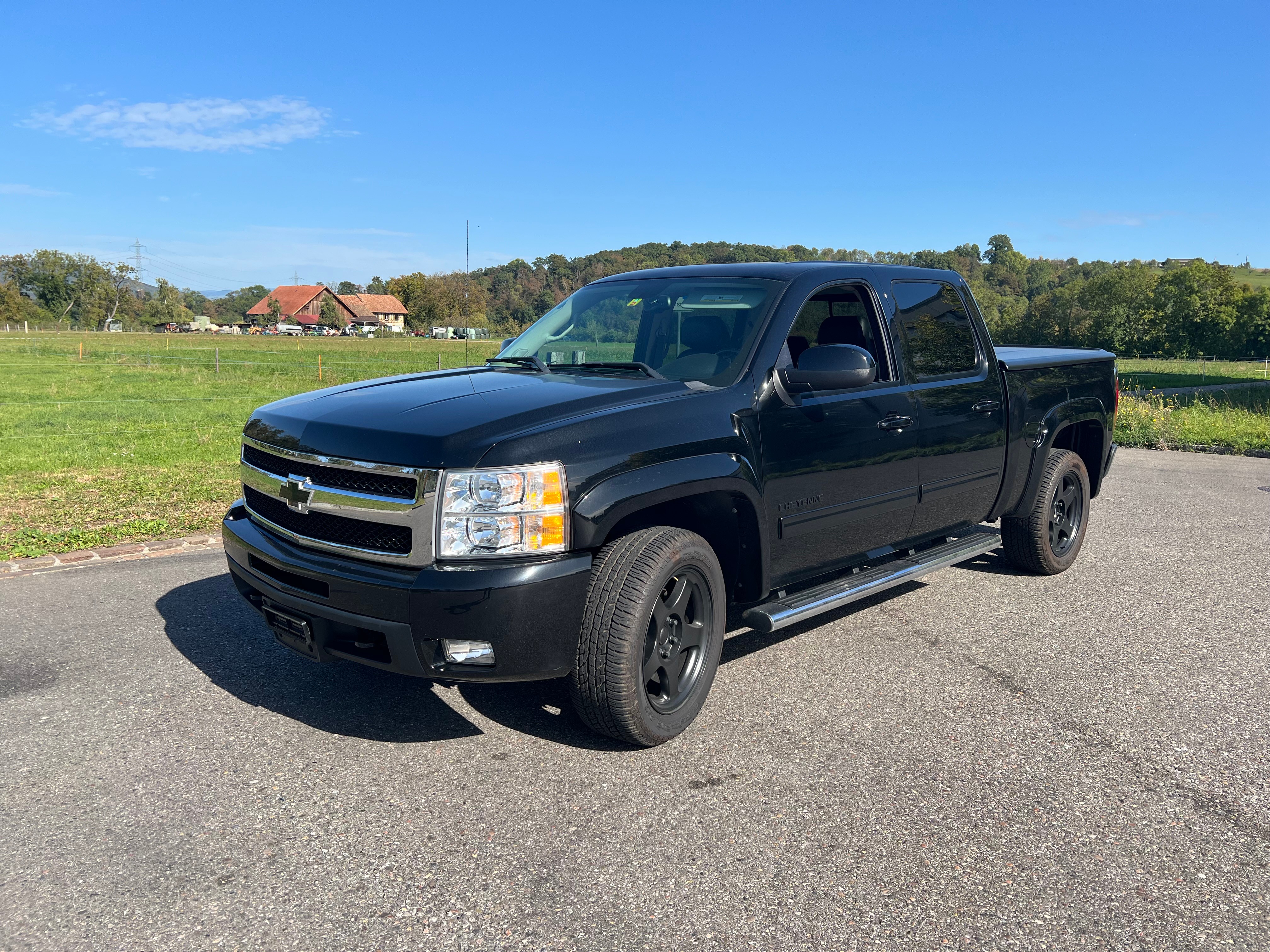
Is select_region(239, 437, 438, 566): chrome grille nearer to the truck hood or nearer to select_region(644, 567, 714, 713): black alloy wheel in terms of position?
the truck hood

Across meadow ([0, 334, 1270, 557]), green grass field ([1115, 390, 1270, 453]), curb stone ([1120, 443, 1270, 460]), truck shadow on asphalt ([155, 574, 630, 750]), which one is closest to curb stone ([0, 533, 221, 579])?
meadow ([0, 334, 1270, 557])

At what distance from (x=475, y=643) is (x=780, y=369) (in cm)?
185

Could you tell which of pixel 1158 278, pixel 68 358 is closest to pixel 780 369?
pixel 68 358

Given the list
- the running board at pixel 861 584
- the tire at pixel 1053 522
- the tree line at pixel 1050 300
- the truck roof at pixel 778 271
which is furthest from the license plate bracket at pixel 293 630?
the tree line at pixel 1050 300

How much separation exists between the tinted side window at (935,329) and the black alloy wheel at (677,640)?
198 centimetres

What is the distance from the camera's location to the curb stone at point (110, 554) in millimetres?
6258

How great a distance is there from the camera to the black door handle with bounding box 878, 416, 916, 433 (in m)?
4.58

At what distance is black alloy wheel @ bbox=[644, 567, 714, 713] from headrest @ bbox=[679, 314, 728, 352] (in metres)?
1.12

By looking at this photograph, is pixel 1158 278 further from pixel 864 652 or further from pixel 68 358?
pixel 864 652

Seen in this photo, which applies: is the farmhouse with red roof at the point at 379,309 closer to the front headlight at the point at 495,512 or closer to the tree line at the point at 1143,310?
the tree line at the point at 1143,310

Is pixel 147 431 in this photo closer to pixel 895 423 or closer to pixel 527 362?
pixel 527 362

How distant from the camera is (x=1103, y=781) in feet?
11.4

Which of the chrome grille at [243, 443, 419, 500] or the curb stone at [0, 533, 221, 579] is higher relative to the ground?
the chrome grille at [243, 443, 419, 500]

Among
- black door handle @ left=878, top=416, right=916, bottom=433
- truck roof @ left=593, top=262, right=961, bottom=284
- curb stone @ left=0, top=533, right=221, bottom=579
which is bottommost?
curb stone @ left=0, top=533, right=221, bottom=579
